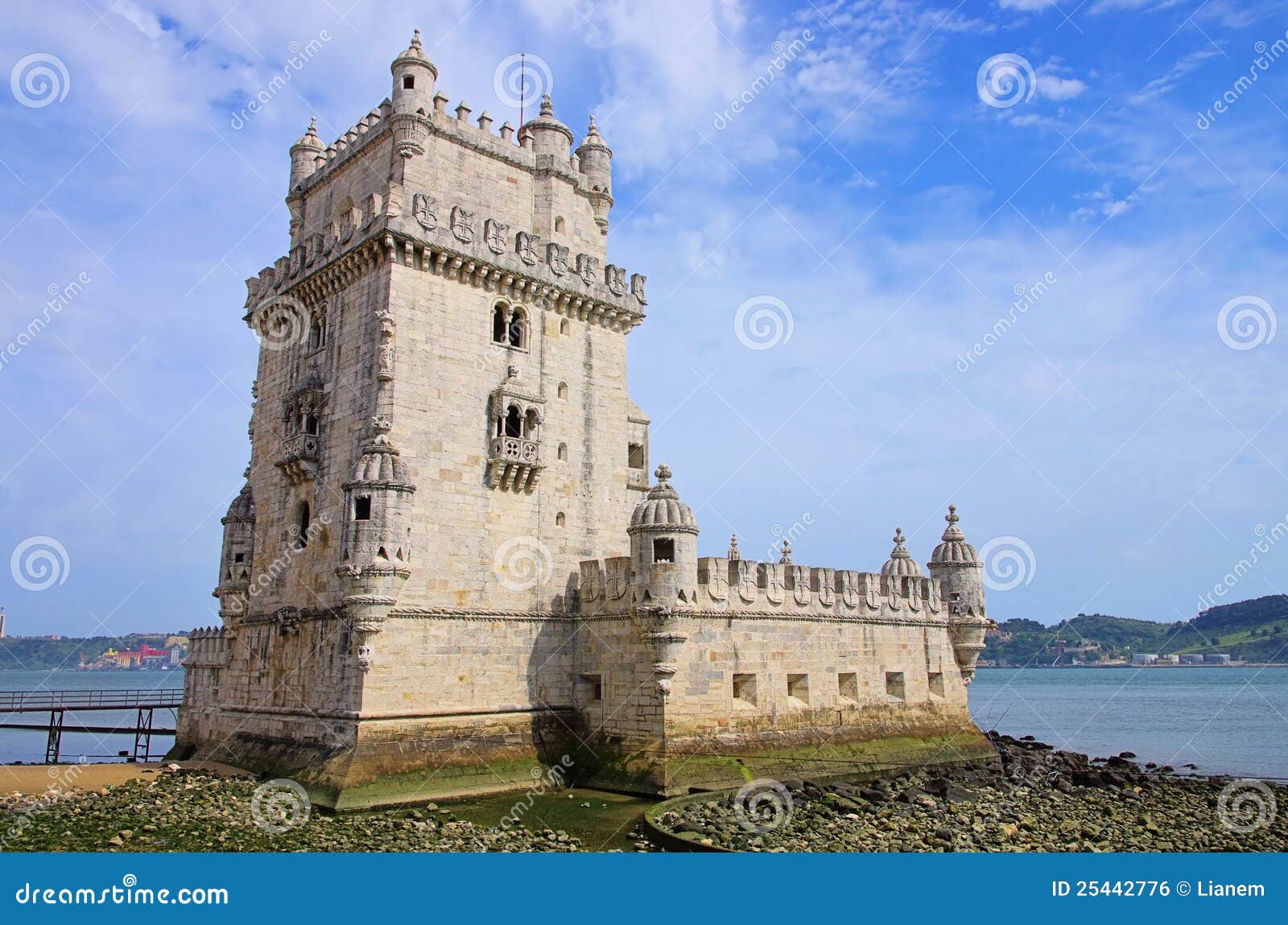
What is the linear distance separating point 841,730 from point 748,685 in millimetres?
4110

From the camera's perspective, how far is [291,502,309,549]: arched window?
2677cm

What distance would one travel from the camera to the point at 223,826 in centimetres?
1967

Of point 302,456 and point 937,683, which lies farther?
point 937,683

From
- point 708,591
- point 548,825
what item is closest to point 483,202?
point 708,591

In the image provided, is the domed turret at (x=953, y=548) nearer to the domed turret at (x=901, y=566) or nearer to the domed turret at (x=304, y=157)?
the domed turret at (x=901, y=566)

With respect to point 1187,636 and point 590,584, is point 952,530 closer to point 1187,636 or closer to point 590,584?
point 590,584

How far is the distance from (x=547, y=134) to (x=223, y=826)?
2126cm

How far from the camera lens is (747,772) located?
82.8ft

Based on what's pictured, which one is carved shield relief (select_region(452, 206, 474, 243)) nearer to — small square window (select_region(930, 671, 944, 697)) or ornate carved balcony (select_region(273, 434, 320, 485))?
ornate carved balcony (select_region(273, 434, 320, 485))

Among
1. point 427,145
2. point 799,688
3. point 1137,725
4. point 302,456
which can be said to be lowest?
point 1137,725

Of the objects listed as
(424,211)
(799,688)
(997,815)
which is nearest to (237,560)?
(424,211)

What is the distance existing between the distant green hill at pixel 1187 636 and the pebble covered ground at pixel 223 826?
158454 mm

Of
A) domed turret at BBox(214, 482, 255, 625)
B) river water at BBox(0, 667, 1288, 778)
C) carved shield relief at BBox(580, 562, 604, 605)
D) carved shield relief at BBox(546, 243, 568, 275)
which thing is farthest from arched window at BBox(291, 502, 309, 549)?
river water at BBox(0, 667, 1288, 778)

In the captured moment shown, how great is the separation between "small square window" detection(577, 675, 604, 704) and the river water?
28121 mm
